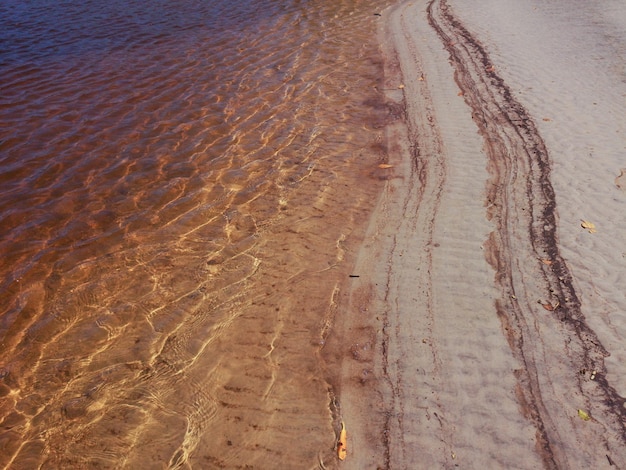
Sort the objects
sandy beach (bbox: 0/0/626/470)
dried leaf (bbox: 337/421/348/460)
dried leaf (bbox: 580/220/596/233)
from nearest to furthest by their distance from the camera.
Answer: dried leaf (bbox: 337/421/348/460) < sandy beach (bbox: 0/0/626/470) < dried leaf (bbox: 580/220/596/233)

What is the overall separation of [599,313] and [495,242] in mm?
1294

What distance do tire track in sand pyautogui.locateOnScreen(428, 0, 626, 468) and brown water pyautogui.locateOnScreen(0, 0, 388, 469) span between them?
5.49ft

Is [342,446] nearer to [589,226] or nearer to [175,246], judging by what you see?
[175,246]

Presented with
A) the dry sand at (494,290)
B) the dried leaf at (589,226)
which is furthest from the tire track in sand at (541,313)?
the dried leaf at (589,226)

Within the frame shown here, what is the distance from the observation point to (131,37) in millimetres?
11617

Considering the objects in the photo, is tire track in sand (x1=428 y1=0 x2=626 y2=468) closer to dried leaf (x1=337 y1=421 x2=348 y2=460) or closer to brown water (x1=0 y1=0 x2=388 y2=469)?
dried leaf (x1=337 y1=421 x2=348 y2=460)

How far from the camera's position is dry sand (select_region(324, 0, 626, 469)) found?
3402 mm

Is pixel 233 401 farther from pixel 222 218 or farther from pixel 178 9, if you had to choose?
pixel 178 9

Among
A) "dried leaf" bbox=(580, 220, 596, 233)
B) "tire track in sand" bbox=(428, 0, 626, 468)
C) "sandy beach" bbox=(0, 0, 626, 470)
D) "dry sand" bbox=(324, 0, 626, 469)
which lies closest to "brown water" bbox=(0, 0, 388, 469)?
"sandy beach" bbox=(0, 0, 626, 470)

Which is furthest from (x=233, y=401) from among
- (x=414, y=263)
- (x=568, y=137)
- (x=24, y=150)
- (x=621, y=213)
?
(x=568, y=137)

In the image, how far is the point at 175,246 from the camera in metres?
5.31

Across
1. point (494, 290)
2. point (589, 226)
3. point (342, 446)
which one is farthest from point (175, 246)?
point (589, 226)

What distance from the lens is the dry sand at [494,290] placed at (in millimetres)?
3402

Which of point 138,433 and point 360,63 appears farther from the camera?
point 360,63
